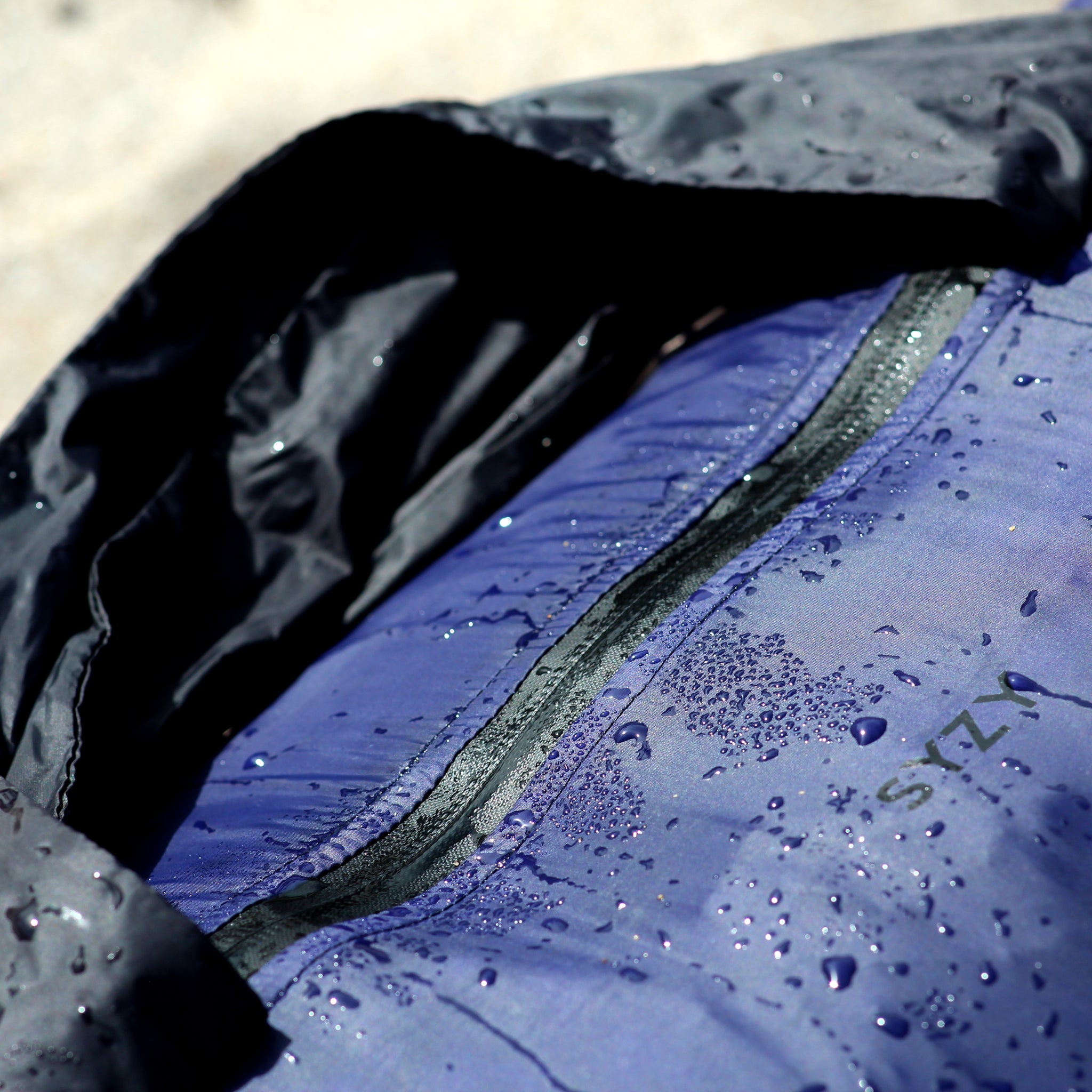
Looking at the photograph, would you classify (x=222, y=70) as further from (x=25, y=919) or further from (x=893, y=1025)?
(x=893, y=1025)

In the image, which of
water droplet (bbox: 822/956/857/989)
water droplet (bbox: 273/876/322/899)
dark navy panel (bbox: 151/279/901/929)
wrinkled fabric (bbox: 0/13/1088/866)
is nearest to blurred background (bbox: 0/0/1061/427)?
wrinkled fabric (bbox: 0/13/1088/866)

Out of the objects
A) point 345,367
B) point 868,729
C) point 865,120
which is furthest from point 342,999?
point 865,120

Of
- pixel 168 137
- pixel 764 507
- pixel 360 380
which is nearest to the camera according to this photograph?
pixel 764 507

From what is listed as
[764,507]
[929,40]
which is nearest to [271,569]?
[764,507]

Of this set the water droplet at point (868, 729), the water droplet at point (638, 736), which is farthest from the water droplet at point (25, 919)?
the water droplet at point (868, 729)

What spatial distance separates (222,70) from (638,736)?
6.29 ft

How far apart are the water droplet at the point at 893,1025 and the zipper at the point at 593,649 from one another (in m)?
0.27

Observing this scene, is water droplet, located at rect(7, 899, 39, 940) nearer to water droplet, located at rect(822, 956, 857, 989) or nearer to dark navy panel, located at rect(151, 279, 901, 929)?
dark navy panel, located at rect(151, 279, 901, 929)

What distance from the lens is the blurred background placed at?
1.95 metres

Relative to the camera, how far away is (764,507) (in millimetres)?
843

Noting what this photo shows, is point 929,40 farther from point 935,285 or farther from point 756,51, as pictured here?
point 756,51

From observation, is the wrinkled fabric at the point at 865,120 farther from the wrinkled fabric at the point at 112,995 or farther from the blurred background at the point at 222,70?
the blurred background at the point at 222,70

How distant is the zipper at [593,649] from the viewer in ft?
2.25

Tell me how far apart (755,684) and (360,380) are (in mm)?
589
